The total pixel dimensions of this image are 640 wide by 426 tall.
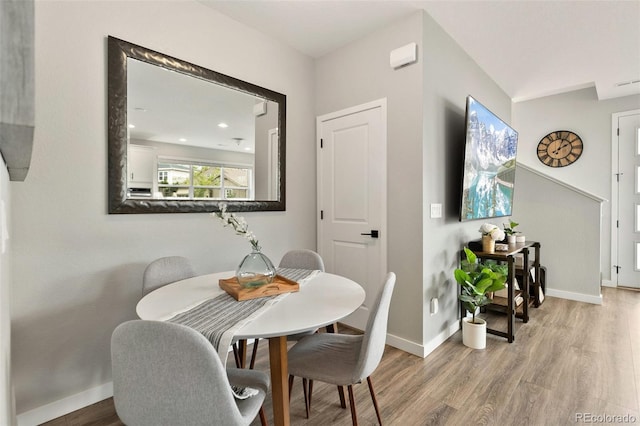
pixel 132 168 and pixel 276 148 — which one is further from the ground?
pixel 276 148

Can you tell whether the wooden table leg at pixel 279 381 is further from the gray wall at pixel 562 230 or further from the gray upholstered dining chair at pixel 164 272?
the gray wall at pixel 562 230

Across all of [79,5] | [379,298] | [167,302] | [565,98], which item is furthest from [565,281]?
[79,5]

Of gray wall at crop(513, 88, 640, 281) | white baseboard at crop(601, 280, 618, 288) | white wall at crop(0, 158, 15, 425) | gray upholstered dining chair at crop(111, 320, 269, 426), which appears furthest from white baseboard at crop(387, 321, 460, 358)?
white baseboard at crop(601, 280, 618, 288)

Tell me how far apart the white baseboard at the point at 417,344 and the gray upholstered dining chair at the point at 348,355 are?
0.95 m

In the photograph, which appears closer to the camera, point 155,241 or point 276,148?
point 155,241

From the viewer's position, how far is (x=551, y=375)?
84.1 inches

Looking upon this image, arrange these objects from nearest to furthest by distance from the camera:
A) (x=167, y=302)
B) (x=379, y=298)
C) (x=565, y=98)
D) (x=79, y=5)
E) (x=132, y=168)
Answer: (x=379, y=298)
(x=167, y=302)
(x=79, y=5)
(x=132, y=168)
(x=565, y=98)

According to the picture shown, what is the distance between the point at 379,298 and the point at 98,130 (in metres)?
1.91

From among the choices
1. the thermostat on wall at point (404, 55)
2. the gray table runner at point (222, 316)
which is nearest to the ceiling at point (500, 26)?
the thermostat on wall at point (404, 55)

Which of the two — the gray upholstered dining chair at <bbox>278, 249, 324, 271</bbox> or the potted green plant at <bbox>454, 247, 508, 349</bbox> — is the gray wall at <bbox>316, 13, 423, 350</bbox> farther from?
the gray upholstered dining chair at <bbox>278, 249, 324, 271</bbox>

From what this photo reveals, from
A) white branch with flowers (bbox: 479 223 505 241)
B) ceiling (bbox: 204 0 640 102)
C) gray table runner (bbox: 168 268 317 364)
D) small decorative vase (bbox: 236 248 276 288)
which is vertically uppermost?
ceiling (bbox: 204 0 640 102)

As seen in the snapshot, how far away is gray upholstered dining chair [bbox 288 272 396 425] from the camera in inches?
51.3

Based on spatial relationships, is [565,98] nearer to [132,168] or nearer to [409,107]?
[409,107]

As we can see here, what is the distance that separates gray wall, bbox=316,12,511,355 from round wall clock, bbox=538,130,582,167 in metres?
2.72
